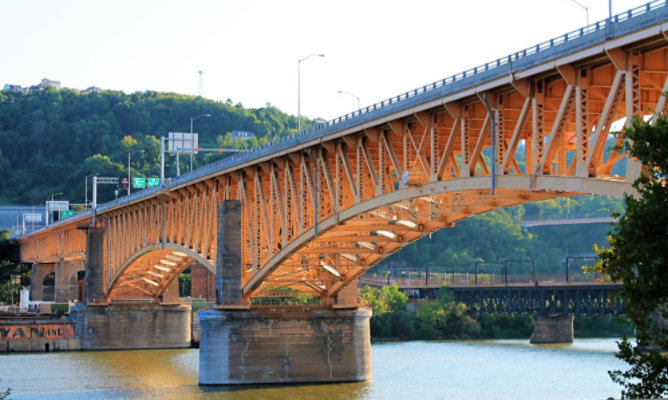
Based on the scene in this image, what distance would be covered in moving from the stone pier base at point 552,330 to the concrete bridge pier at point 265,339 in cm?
5010

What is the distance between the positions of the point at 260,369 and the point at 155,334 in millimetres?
40669

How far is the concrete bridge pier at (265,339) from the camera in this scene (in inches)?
2411

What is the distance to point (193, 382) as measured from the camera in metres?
66.0

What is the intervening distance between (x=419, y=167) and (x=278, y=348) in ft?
66.6

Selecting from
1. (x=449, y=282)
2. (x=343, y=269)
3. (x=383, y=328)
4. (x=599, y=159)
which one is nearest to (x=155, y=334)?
(x=383, y=328)

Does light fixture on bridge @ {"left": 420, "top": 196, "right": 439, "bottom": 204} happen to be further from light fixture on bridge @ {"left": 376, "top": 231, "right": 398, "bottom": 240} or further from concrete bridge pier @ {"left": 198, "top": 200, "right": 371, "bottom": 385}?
concrete bridge pier @ {"left": 198, "top": 200, "right": 371, "bottom": 385}

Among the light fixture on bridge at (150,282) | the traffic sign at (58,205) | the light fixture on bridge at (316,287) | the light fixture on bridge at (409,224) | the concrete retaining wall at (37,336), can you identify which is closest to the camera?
the light fixture on bridge at (409,224)

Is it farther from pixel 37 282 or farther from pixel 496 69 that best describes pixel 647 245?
pixel 37 282

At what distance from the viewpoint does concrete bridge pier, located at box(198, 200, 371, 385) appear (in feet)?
201

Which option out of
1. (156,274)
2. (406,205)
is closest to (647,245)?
(406,205)

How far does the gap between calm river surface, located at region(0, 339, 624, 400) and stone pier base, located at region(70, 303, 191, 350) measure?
9.68 ft

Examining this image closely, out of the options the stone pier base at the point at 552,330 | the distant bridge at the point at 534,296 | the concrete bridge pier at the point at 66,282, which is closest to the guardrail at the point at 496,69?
the distant bridge at the point at 534,296

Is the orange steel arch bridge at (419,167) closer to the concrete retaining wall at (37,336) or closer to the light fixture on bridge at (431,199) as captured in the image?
the light fixture on bridge at (431,199)

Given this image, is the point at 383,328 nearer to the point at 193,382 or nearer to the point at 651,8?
the point at 193,382
